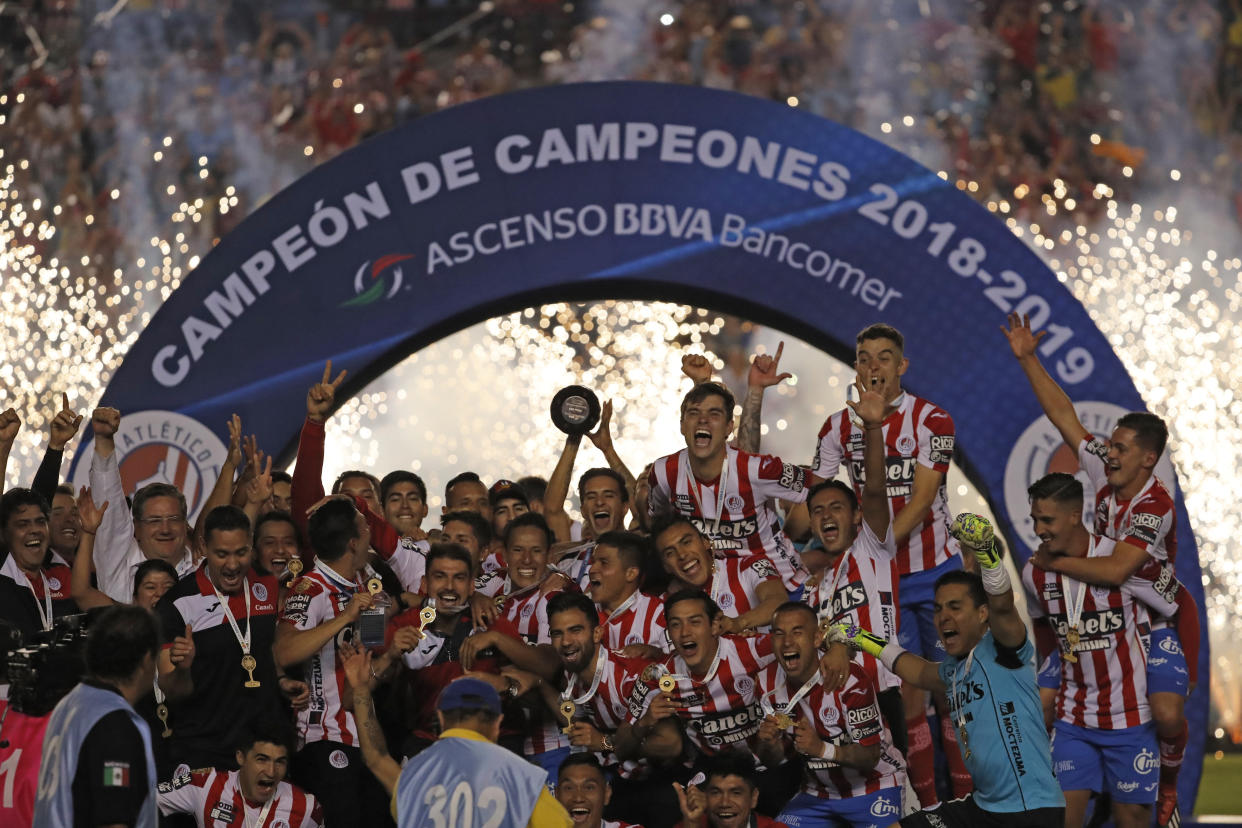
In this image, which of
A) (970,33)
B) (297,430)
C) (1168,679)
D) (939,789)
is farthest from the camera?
(970,33)

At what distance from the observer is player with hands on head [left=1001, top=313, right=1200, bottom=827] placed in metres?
6.68

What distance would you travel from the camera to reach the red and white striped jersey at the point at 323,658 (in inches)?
253

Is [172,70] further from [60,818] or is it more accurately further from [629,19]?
[60,818]

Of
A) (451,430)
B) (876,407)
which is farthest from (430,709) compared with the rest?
(451,430)

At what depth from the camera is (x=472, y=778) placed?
4535 millimetres

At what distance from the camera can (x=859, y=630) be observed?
619 centimetres

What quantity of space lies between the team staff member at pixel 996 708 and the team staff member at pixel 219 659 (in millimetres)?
2486

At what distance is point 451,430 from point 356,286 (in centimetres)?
713

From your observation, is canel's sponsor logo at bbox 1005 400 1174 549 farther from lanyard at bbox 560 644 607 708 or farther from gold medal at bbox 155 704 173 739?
gold medal at bbox 155 704 173 739

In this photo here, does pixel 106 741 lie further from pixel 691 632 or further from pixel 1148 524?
pixel 1148 524

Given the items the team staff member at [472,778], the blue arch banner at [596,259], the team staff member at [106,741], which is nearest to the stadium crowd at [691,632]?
the blue arch banner at [596,259]

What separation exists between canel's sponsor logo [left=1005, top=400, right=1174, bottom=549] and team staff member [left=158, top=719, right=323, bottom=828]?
3.65 m

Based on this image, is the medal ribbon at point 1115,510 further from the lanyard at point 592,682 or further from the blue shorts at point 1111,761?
the lanyard at point 592,682

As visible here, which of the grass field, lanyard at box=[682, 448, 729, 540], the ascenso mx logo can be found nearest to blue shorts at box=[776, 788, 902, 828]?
lanyard at box=[682, 448, 729, 540]
